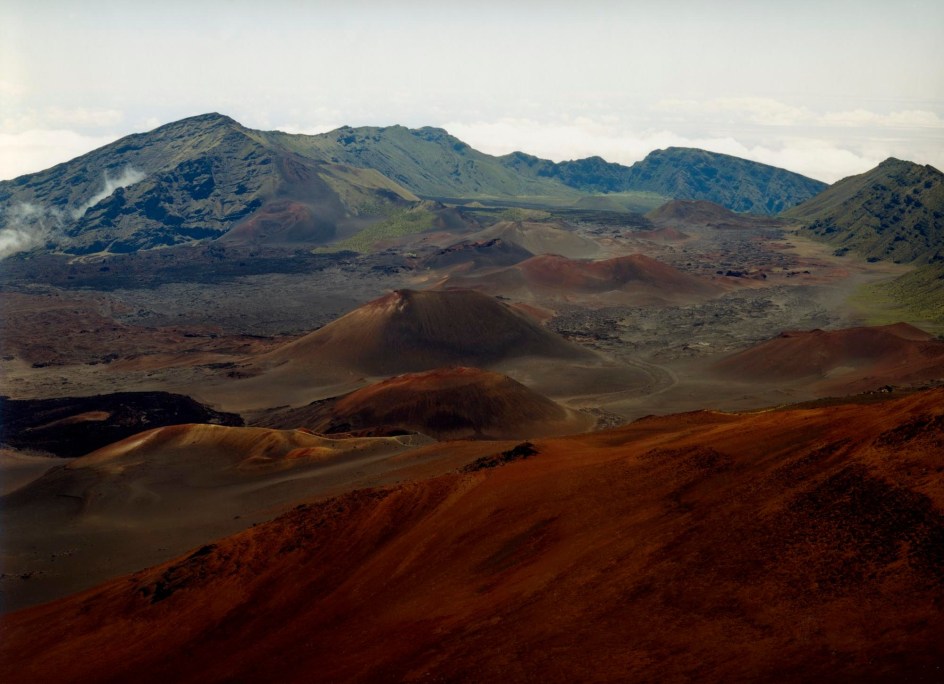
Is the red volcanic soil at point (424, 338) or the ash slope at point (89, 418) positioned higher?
the red volcanic soil at point (424, 338)

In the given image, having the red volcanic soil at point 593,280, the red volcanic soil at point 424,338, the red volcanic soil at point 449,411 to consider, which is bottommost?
the red volcanic soil at point 449,411

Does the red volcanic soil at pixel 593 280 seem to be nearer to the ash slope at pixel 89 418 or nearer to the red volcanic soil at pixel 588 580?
the ash slope at pixel 89 418

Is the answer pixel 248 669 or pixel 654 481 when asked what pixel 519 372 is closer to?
pixel 654 481

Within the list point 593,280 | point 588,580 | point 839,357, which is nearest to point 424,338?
point 839,357

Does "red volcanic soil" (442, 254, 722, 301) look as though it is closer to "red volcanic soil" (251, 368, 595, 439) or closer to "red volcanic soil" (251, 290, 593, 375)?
"red volcanic soil" (251, 290, 593, 375)

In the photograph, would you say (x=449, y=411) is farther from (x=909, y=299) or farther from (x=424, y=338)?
(x=909, y=299)

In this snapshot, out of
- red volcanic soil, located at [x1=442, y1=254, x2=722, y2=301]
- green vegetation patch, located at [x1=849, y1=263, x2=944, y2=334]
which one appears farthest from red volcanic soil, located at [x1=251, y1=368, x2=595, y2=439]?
red volcanic soil, located at [x1=442, y1=254, x2=722, y2=301]

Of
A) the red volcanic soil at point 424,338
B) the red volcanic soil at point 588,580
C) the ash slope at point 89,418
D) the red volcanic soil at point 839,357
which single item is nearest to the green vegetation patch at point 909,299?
the red volcanic soil at point 839,357
